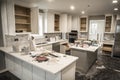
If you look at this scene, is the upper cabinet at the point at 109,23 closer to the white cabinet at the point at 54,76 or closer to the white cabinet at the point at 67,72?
the white cabinet at the point at 67,72

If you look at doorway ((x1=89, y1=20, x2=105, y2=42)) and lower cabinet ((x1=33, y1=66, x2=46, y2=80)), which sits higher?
doorway ((x1=89, y1=20, x2=105, y2=42))

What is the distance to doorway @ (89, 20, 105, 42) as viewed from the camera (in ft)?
20.2

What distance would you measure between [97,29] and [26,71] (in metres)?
5.51

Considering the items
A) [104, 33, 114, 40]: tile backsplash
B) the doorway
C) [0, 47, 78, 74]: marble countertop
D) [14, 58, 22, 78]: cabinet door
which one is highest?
the doorway

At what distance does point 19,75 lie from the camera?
8.84 feet

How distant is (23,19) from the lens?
370 cm

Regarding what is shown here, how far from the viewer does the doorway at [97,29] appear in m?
6.16

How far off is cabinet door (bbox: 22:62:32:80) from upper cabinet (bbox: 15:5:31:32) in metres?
1.60

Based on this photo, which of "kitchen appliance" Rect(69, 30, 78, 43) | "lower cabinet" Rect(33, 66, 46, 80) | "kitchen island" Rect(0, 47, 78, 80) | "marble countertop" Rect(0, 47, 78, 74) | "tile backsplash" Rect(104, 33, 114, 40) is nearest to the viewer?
"marble countertop" Rect(0, 47, 78, 74)

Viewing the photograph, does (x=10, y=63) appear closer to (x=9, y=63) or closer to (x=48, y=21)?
(x=9, y=63)

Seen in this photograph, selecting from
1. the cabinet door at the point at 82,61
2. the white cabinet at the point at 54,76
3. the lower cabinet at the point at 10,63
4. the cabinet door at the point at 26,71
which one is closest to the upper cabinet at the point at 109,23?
the cabinet door at the point at 82,61

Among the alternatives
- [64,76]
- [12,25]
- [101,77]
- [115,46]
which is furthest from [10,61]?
[115,46]

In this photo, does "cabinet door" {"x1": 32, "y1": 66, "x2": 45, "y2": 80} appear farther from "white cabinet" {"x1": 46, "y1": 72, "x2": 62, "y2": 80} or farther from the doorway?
the doorway

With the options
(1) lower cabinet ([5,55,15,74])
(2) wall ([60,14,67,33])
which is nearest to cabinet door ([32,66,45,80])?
(1) lower cabinet ([5,55,15,74])
